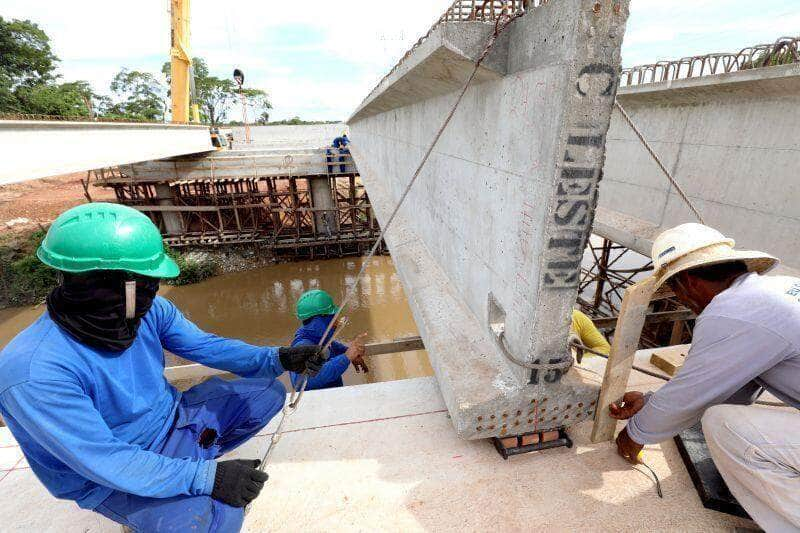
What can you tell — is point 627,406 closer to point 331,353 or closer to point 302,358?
point 302,358

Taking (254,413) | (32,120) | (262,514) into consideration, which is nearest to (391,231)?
(254,413)

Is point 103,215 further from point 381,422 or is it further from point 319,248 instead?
point 319,248

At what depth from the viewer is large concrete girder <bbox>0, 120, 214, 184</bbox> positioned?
571cm

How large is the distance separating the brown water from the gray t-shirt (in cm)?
704

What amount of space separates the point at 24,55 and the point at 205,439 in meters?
44.6

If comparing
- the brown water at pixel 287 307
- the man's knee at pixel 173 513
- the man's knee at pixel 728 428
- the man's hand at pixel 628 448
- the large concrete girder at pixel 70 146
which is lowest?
the brown water at pixel 287 307

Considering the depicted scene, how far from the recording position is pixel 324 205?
53.2ft

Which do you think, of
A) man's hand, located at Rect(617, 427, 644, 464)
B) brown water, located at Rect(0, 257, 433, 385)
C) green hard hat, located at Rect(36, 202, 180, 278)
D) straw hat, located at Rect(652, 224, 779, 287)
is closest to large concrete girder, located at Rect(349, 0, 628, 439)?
man's hand, located at Rect(617, 427, 644, 464)

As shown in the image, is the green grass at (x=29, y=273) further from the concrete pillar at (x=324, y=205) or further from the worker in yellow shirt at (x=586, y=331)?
the worker in yellow shirt at (x=586, y=331)

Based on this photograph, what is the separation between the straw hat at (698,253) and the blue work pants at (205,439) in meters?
2.49

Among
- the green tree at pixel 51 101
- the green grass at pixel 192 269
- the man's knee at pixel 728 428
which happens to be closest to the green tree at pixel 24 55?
the green tree at pixel 51 101

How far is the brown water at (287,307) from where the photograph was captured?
10523mm

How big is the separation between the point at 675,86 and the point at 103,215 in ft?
23.0

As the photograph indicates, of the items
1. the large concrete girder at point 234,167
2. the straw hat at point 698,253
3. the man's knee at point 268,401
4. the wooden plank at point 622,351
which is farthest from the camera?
the large concrete girder at point 234,167
